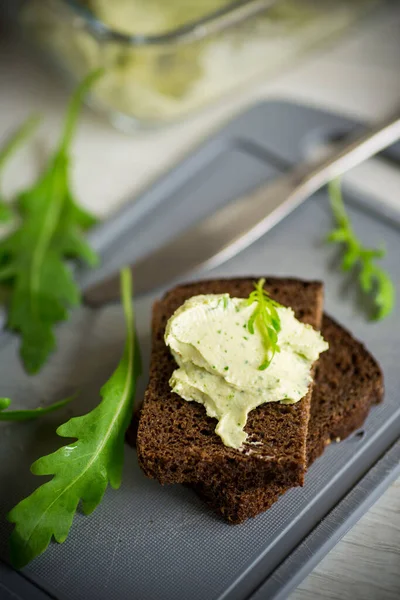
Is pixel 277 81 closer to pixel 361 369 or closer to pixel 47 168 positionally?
pixel 47 168

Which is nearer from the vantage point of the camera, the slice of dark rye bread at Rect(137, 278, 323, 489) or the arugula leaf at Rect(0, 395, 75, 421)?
the slice of dark rye bread at Rect(137, 278, 323, 489)

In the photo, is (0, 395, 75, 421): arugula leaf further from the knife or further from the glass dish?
the glass dish

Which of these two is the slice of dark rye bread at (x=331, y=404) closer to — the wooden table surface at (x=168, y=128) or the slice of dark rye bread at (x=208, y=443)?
the slice of dark rye bread at (x=208, y=443)

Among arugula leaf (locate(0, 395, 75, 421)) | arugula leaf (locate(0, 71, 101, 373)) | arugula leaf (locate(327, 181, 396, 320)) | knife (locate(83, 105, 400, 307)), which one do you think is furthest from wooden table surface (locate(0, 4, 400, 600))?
arugula leaf (locate(0, 395, 75, 421))

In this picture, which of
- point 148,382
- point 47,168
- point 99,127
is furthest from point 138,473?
point 99,127

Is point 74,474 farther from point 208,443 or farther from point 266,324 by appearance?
point 266,324

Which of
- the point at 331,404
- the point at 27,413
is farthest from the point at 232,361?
the point at 27,413
